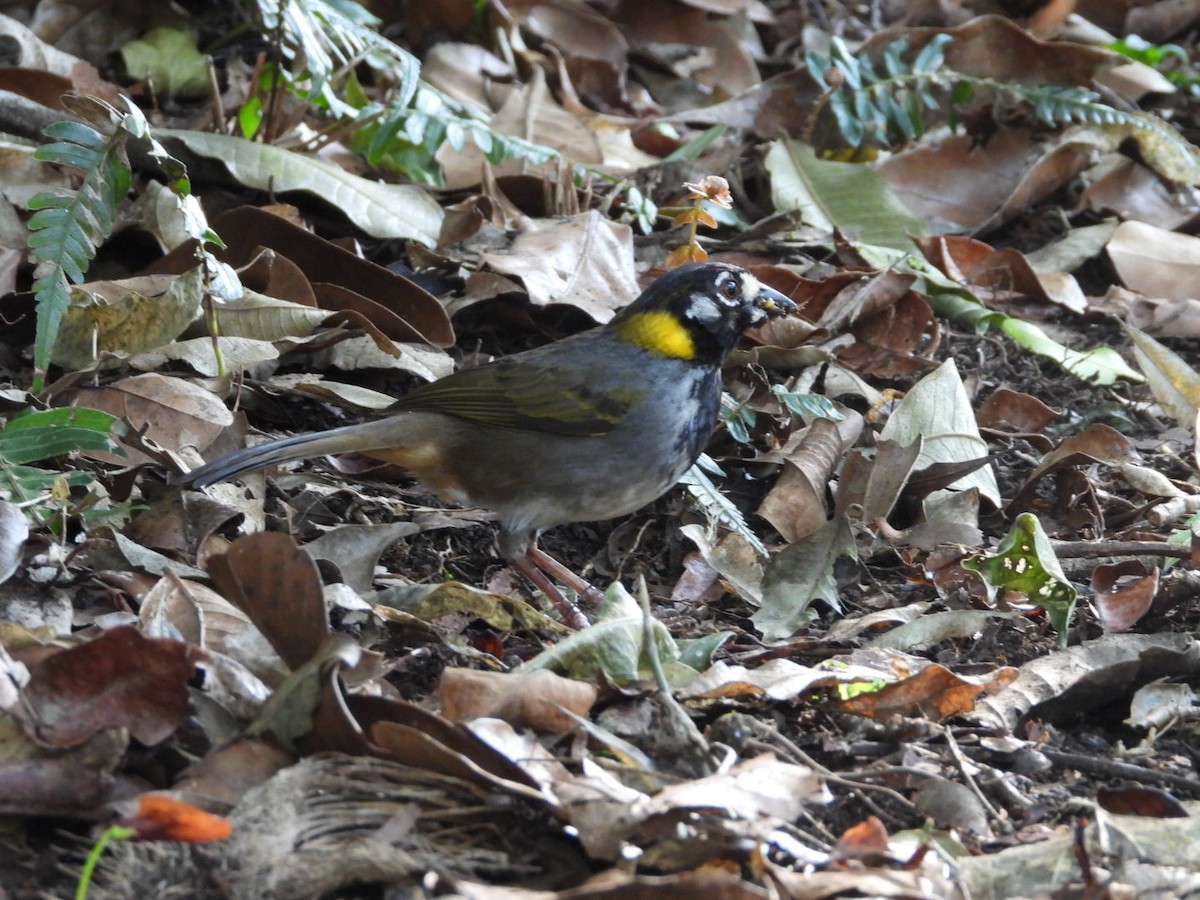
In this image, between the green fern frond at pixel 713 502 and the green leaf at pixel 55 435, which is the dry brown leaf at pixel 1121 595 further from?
the green leaf at pixel 55 435

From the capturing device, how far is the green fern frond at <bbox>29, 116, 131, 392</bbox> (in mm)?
3867

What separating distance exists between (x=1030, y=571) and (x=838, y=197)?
288 cm

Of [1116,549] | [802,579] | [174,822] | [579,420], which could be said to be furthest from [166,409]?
[1116,549]

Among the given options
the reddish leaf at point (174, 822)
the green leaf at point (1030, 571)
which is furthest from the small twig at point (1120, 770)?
the reddish leaf at point (174, 822)

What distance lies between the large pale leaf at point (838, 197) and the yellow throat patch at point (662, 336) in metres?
1.60

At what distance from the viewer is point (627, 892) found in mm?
2406

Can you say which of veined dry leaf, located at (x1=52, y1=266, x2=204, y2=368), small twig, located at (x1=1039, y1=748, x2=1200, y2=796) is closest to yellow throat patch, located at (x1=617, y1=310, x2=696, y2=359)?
veined dry leaf, located at (x1=52, y1=266, x2=204, y2=368)

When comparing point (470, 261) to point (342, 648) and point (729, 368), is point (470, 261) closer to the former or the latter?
point (729, 368)

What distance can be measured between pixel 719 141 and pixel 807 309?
1.44 metres

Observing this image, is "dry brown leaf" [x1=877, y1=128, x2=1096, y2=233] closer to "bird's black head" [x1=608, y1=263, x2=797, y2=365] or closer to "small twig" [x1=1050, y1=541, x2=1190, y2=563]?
"bird's black head" [x1=608, y1=263, x2=797, y2=365]

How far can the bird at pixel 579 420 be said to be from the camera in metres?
4.57

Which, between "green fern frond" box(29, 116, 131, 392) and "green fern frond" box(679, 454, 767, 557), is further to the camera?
"green fern frond" box(679, 454, 767, 557)

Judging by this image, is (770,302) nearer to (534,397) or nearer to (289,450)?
(534,397)

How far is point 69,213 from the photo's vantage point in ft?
13.1
